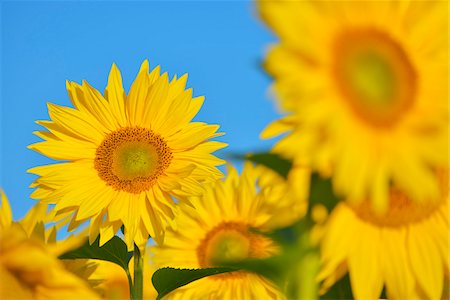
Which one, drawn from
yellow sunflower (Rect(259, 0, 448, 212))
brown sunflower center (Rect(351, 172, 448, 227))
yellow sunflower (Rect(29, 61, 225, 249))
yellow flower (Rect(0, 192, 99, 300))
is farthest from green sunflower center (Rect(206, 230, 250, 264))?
yellow flower (Rect(0, 192, 99, 300))

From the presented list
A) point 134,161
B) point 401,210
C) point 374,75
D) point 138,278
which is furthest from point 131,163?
point 374,75

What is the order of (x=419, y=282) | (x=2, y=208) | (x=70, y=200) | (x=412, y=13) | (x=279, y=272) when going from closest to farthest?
(x=279, y=272) < (x=412, y=13) < (x=419, y=282) < (x=2, y=208) < (x=70, y=200)

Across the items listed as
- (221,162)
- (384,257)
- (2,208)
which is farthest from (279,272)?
(221,162)

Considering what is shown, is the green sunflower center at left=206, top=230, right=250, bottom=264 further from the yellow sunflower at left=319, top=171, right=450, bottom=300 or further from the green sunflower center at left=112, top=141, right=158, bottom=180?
the yellow sunflower at left=319, top=171, right=450, bottom=300

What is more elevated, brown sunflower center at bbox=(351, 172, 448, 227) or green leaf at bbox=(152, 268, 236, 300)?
brown sunflower center at bbox=(351, 172, 448, 227)

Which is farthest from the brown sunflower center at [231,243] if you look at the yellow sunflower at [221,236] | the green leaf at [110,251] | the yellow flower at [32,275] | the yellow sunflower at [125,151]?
the yellow flower at [32,275]

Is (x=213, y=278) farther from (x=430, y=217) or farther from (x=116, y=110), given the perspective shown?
(x=430, y=217)
